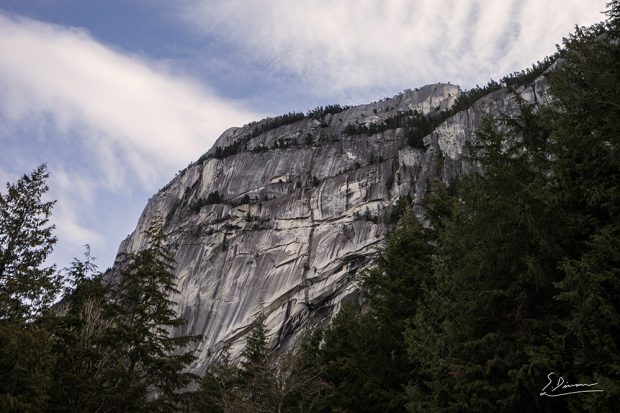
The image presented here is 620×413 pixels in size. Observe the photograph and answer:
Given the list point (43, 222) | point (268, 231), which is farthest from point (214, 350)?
point (43, 222)

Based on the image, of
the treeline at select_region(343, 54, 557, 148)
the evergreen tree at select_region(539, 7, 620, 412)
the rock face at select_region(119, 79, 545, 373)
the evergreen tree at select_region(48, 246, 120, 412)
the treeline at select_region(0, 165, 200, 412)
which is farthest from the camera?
the treeline at select_region(343, 54, 557, 148)

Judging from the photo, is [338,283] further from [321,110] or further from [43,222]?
[321,110]

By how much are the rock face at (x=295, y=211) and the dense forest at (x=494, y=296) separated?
39.0 meters

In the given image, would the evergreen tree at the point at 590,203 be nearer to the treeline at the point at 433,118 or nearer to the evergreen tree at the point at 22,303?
the evergreen tree at the point at 22,303

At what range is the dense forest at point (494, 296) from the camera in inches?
297

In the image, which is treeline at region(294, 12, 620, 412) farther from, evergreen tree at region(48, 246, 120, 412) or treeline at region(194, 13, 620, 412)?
evergreen tree at region(48, 246, 120, 412)

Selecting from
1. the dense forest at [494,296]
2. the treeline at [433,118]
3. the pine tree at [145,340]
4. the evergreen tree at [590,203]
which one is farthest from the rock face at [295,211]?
the evergreen tree at [590,203]
